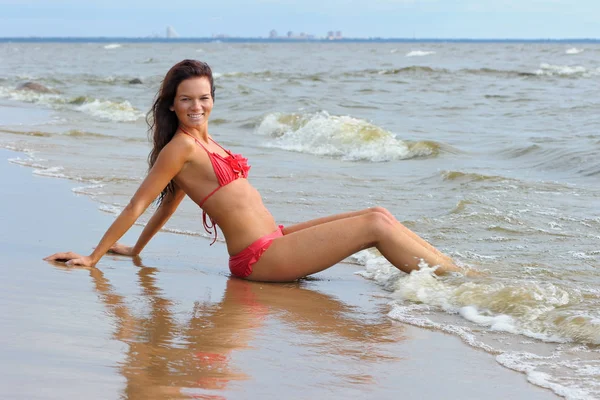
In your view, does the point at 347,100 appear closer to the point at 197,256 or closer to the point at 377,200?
the point at 377,200

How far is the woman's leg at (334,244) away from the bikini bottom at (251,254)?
3 cm

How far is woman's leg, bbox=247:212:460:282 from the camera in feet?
15.9

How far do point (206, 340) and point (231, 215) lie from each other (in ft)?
4.45

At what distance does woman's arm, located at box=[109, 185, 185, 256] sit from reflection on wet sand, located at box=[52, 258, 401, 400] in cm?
32

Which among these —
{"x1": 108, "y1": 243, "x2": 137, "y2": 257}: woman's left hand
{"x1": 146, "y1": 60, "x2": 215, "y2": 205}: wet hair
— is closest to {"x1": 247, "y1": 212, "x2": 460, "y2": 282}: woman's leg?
{"x1": 146, "y1": 60, "x2": 215, "y2": 205}: wet hair

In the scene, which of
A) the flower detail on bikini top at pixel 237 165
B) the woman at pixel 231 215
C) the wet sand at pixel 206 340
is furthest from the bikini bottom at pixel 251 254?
the flower detail on bikini top at pixel 237 165

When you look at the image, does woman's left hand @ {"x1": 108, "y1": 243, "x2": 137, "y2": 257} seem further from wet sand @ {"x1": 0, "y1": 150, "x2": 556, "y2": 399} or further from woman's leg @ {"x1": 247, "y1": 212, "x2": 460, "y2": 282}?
woman's leg @ {"x1": 247, "y1": 212, "x2": 460, "y2": 282}

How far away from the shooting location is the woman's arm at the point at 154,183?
4691 mm

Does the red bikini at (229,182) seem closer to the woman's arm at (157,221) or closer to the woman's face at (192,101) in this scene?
the woman's face at (192,101)

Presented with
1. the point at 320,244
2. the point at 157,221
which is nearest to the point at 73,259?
the point at 157,221

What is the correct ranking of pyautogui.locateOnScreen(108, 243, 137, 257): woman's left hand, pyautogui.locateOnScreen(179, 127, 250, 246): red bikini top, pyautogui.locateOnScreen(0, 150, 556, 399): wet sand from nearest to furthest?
pyautogui.locateOnScreen(0, 150, 556, 399): wet sand, pyautogui.locateOnScreen(179, 127, 250, 246): red bikini top, pyautogui.locateOnScreen(108, 243, 137, 257): woman's left hand

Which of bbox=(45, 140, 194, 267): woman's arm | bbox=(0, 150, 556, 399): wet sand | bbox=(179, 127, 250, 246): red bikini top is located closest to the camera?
bbox=(0, 150, 556, 399): wet sand

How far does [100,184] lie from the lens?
8094mm

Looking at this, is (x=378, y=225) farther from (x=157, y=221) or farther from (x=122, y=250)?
(x=122, y=250)
